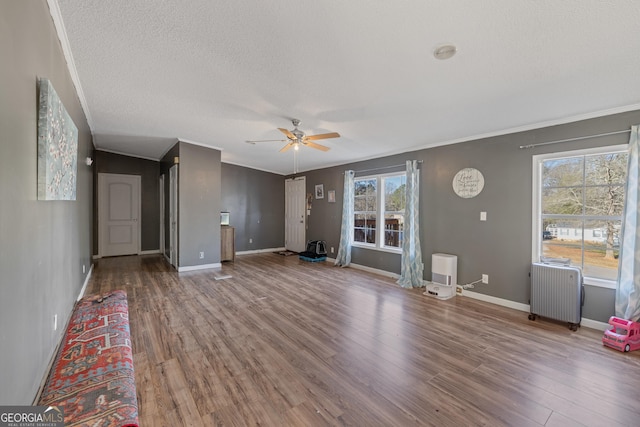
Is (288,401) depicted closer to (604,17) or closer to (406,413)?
(406,413)

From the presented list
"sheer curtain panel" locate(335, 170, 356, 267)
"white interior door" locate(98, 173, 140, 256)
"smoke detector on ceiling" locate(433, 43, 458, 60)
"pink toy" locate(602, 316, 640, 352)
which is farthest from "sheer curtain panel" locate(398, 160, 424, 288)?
"white interior door" locate(98, 173, 140, 256)

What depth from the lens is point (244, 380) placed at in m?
1.97

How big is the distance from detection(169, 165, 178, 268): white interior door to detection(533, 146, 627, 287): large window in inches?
233

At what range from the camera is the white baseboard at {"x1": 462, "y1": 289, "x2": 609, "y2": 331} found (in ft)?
9.44

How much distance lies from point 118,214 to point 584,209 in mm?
8841

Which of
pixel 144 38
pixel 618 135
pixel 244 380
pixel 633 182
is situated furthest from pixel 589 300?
pixel 144 38

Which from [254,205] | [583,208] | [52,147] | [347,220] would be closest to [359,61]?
[52,147]

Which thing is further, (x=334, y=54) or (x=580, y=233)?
(x=580, y=233)

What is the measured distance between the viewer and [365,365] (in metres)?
2.19

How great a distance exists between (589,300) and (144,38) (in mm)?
5025

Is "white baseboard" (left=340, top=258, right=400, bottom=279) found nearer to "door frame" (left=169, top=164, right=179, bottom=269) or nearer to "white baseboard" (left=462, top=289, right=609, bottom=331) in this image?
"white baseboard" (left=462, top=289, right=609, bottom=331)

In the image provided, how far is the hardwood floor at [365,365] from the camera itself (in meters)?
1.68

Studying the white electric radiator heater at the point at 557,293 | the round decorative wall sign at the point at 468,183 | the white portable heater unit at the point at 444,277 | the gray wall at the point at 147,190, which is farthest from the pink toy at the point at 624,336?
the gray wall at the point at 147,190

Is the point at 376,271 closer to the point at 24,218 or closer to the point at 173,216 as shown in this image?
the point at 173,216
